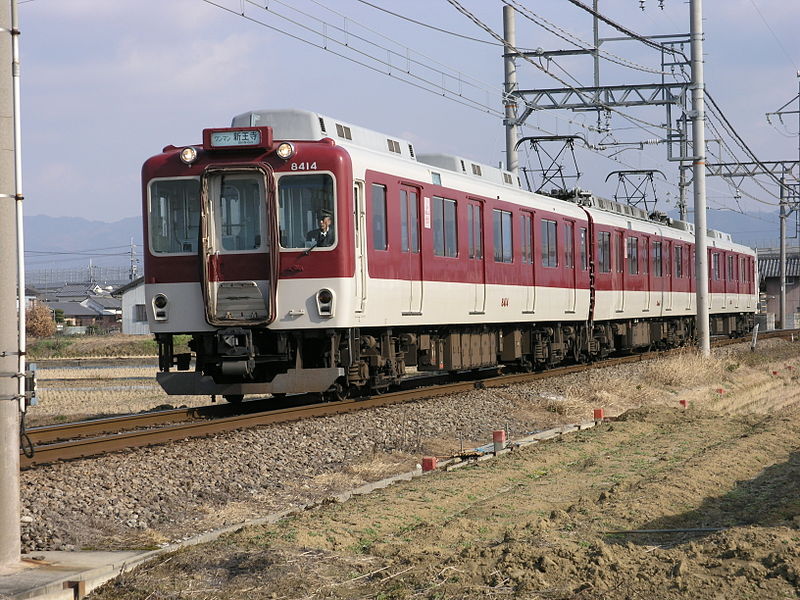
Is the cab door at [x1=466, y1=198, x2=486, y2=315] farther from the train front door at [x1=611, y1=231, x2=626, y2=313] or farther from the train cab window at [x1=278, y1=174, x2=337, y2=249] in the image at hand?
the train front door at [x1=611, y1=231, x2=626, y2=313]

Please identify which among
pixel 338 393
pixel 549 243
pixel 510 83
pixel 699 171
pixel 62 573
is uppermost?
pixel 510 83

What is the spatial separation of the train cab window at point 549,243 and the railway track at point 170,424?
A: 4836 millimetres

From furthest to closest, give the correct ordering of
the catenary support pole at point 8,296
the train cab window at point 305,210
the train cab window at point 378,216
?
the train cab window at point 378,216 → the train cab window at point 305,210 → the catenary support pole at point 8,296

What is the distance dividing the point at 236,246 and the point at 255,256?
0.99ft

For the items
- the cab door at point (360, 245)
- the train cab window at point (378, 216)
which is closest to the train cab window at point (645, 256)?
the train cab window at point (378, 216)

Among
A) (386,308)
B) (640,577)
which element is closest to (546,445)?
(386,308)

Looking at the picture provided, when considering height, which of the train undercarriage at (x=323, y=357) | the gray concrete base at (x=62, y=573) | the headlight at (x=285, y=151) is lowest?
the gray concrete base at (x=62, y=573)

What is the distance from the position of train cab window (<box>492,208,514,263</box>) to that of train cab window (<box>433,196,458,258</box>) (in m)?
1.84

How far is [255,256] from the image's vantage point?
13930mm

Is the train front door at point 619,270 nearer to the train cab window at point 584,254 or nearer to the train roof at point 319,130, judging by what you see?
the train cab window at point 584,254

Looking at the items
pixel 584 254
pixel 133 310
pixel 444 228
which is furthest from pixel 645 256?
pixel 133 310

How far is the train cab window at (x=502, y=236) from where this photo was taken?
19219 mm

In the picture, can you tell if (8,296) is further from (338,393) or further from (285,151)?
(338,393)

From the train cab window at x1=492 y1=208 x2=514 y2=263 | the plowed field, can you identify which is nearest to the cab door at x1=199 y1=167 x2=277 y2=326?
the plowed field
